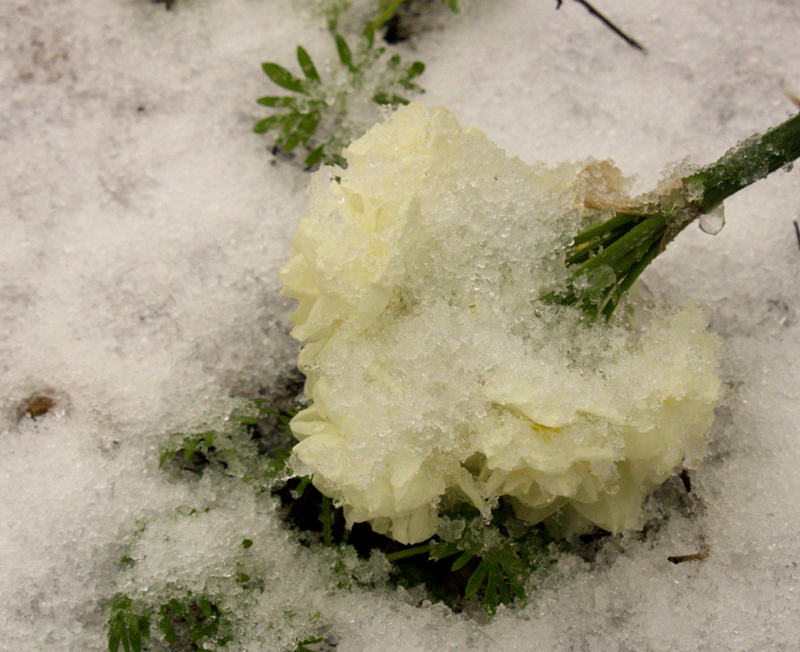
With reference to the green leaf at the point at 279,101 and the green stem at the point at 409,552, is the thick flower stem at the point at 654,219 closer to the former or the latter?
the green stem at the point at 409,552

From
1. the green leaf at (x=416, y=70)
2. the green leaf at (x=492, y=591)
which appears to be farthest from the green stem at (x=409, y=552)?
the green leaf at (x=416, y=70)

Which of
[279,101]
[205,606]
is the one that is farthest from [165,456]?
[279,101]

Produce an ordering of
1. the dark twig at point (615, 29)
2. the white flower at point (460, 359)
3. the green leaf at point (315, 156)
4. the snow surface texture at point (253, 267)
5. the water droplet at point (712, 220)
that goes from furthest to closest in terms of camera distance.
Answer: the dark twig at point (615, 29) → the green leaf at point (315, 156) → the snow surface texture at point (253, 267) → the water droplet at point (712, 220) → the white flower at point (460, 359)

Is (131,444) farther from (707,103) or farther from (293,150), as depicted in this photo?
(707,103)

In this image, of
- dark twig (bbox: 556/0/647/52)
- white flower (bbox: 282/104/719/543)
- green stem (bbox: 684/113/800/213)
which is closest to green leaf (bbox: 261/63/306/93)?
white flower (bbox: 282/104/719/543)

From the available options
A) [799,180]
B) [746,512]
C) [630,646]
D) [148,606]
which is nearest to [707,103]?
[799,180]

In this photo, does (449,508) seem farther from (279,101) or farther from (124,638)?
Answer: (279,101)
